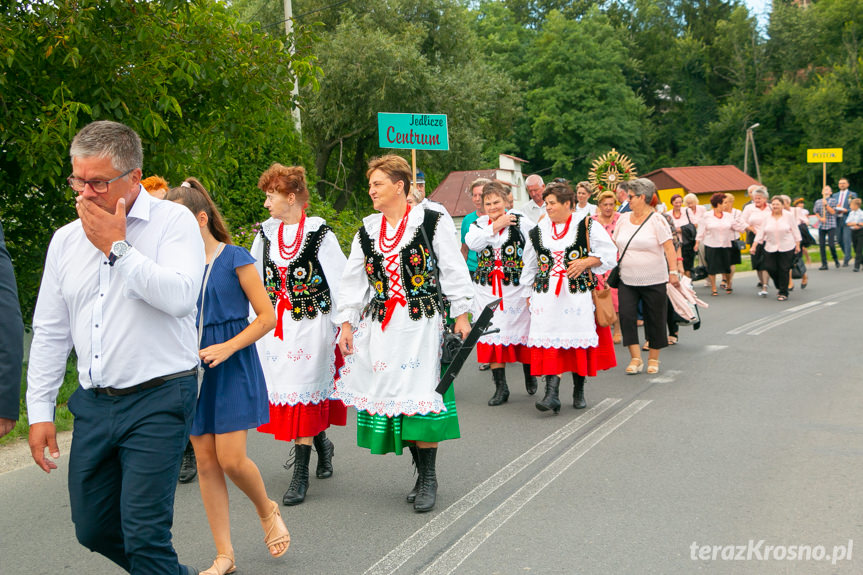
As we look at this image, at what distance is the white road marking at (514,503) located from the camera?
4.62m

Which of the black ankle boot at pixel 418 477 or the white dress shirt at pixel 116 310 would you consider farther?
the black ankle boot at pixel 418 477

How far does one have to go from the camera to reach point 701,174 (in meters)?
60.2

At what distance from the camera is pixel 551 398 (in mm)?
7918

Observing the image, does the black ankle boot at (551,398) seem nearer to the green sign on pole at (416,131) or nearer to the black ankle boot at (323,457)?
the black ankle boot at (323,457)

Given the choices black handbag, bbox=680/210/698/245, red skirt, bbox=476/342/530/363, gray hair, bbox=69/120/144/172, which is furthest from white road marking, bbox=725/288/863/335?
gray hair, bbox=69/120/144/172

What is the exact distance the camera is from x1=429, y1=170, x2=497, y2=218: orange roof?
1136 inches

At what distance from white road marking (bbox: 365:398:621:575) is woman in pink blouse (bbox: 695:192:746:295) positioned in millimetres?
10890

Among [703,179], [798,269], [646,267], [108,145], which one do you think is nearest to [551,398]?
[646,267]

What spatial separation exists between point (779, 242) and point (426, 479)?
1343 centimetres

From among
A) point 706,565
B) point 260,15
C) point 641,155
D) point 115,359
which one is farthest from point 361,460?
point 641,155

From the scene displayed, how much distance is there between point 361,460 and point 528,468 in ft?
3.98

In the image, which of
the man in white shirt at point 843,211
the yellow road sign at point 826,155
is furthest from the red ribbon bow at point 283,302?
the yellow road sign at point 826,155

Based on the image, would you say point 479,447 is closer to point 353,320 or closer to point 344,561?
point 353,320

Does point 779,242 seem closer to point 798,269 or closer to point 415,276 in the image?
point 798,269
